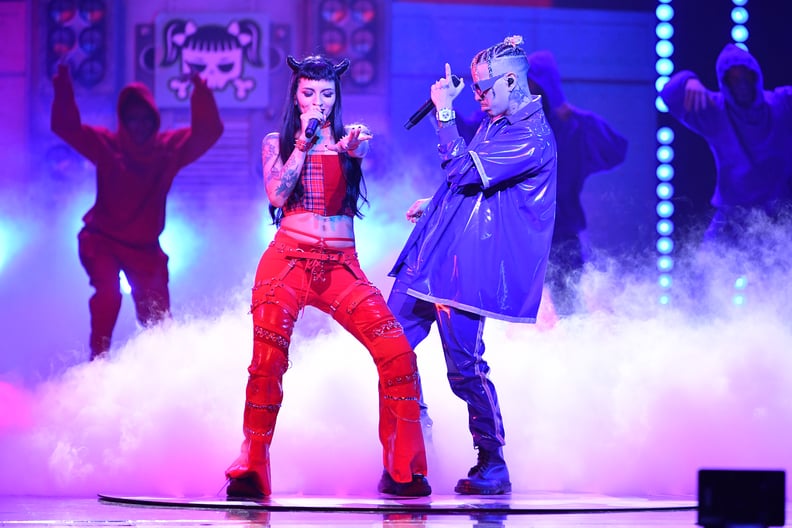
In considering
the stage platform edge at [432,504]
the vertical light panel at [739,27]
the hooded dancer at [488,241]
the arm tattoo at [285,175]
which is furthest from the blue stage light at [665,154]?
the arm tattoo at [285,175]

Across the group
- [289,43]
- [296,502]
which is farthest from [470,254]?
[289,43]

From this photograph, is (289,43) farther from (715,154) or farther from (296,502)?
(296,502)

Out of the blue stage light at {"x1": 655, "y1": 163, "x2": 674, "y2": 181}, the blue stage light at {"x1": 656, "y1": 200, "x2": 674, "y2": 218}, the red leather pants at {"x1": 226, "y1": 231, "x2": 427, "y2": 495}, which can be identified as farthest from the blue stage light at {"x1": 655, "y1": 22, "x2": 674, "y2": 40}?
the red leather pants at {"x1": 226, "y1": 231, "x2": 427, "y2": 495}

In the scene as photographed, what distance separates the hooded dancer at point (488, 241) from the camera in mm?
3684

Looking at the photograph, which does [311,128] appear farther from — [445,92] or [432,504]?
[432,504]

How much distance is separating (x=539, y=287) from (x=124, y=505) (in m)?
1.46

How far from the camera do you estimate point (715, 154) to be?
21.0ft

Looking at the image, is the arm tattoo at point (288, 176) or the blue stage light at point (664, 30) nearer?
the arm tattoo at point (288, 176)

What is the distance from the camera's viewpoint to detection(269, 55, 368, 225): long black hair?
3633 mm

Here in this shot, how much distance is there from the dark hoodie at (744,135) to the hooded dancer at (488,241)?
280cm

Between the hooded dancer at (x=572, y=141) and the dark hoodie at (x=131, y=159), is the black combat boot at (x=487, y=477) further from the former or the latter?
the dark hoodie at (x=131, y=159)

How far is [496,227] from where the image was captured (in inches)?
147

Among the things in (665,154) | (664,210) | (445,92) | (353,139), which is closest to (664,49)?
(665,154)

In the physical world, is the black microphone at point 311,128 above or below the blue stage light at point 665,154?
below
